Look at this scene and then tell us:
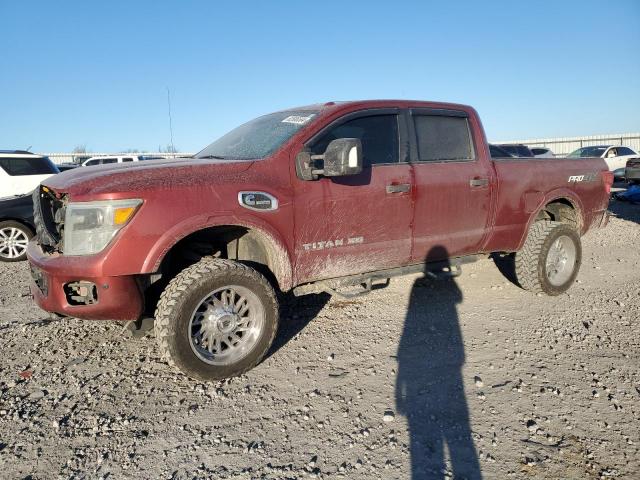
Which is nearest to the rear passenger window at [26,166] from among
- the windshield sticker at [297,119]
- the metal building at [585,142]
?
the windshield sticker at [297,119]

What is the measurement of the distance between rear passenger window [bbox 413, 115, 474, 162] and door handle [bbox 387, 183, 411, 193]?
0.38 m

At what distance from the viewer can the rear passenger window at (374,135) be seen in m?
3.77

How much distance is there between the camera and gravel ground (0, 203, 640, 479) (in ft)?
7.59

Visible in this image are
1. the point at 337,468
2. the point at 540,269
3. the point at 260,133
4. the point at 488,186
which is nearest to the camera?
the point at 337,468

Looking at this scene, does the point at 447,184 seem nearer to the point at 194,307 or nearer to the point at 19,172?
the point at 194,307

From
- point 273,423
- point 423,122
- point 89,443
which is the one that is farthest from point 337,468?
point 423,122

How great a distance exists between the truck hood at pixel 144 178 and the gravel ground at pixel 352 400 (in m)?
1.37

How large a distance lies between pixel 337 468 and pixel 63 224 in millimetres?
2376

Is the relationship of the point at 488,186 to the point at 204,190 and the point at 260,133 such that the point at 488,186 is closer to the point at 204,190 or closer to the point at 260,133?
the point at 260,133

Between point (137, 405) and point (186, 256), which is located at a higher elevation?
point (186, 256)

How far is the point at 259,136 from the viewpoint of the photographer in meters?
3.94

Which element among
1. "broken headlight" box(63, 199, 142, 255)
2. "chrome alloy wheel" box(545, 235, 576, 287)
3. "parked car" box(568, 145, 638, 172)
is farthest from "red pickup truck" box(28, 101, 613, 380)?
"parked car" box(568, 145, 638, 172)

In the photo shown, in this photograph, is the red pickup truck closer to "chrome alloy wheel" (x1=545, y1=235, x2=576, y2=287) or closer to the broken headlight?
the broken headlight

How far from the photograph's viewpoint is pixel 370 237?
3773mm
